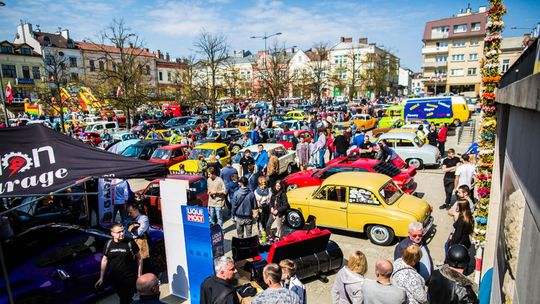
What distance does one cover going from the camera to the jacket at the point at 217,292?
12.7 feet

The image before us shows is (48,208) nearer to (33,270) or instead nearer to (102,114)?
(33,270)

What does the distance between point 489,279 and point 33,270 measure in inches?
277

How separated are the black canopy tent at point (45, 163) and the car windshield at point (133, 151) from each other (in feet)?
38.2

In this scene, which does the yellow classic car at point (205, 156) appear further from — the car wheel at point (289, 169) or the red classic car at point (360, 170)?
the red classic car at point (360, 170)

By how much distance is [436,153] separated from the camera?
1529cm

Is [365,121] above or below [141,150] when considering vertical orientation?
above

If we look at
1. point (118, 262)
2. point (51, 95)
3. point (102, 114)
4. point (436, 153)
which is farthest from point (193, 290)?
point (102, 114)

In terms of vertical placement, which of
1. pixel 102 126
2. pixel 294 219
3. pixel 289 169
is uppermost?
pixel 102 126

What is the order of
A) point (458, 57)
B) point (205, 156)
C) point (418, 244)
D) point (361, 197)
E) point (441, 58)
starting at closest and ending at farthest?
point (418, 244) → point (361, 197) → point (205, 156) → point (458, 57) → point (441, 58)

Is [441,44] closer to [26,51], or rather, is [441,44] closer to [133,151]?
[133,151]

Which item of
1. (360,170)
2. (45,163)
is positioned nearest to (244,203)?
(45,163)

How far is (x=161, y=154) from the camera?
1557 cm

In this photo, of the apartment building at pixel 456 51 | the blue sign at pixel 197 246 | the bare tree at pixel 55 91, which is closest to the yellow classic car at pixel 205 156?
the blue sign at pixel 197 246

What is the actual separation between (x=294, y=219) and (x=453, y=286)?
5.75m
